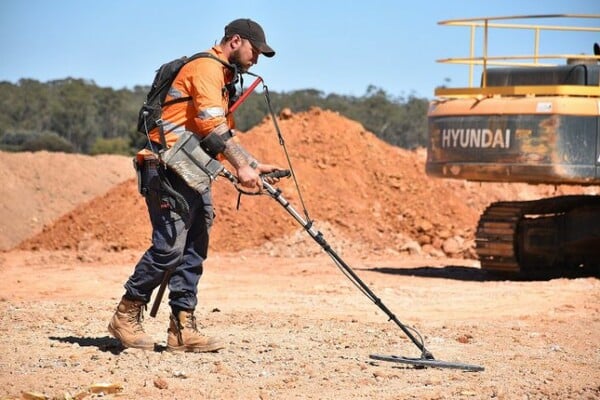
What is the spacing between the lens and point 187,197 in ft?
23.7

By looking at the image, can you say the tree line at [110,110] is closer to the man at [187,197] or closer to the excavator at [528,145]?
the excavator at [528,145]

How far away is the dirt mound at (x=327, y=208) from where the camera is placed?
17453 mm

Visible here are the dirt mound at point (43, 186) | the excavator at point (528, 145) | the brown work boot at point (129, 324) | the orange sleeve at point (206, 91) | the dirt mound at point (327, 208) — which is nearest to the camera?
the orange sleeve at point (206, 91)

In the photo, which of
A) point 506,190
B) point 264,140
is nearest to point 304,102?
point 506,190

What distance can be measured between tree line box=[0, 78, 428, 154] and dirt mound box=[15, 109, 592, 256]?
993 inches

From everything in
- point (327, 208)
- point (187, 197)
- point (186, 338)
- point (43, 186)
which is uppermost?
point (43, 186)

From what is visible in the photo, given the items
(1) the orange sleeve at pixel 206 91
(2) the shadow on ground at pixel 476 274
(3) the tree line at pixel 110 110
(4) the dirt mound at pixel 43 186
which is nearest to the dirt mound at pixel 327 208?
(2) the shadow on ground at pixel 476 274

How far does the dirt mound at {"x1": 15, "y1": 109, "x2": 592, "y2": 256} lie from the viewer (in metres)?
17.5

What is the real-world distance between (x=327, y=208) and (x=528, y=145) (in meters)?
6.39

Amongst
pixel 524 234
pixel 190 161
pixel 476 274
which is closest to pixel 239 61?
pixel 190 161

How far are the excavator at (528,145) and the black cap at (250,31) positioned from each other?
562cm

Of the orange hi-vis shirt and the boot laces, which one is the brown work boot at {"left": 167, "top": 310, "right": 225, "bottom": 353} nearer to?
the boot laces

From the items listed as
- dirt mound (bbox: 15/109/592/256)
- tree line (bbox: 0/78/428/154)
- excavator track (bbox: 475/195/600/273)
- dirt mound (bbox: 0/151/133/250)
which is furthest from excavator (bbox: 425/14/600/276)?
tree line (bbox: 0/78/428/154)

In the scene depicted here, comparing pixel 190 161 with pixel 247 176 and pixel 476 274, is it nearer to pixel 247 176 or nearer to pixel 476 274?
A: pixel 247 176
